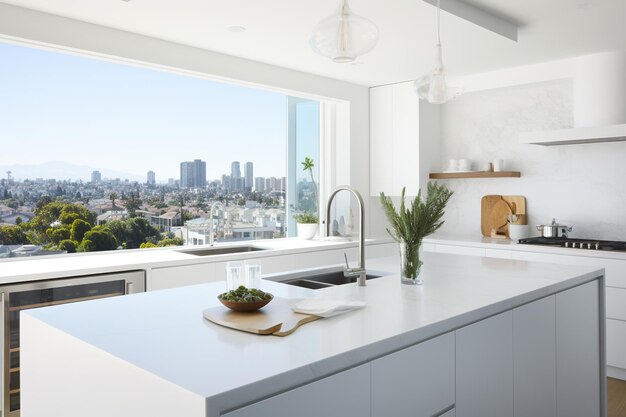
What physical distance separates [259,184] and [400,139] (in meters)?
1.53

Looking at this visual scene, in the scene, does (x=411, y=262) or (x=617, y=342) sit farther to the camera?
(x=617, y=342)

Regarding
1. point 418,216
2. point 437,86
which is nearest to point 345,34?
point 418,216

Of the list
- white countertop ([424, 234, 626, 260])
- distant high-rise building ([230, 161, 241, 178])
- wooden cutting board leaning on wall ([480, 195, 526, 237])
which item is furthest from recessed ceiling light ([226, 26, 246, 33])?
wooden cutting board leaning on wall ([480, 195, 526, 237])

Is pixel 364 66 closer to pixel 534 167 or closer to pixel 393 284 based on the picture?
pixel 534 167

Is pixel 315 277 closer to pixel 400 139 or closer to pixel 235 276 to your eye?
pixel 235 276

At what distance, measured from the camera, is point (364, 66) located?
470 centimetres

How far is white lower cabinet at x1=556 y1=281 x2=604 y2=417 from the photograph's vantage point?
2.42m

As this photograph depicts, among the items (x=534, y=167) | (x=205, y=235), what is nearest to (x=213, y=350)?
(x=205, y=235)

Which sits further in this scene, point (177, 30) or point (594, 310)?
point (177, 30)

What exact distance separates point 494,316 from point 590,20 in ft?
8.59

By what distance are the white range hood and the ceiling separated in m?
0.13

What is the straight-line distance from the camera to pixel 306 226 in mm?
5164

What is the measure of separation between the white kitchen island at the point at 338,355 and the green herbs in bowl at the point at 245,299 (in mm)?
108

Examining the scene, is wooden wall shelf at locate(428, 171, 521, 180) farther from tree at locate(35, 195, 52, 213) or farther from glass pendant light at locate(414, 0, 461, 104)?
tree at locate(35, 195, 52, 213)
